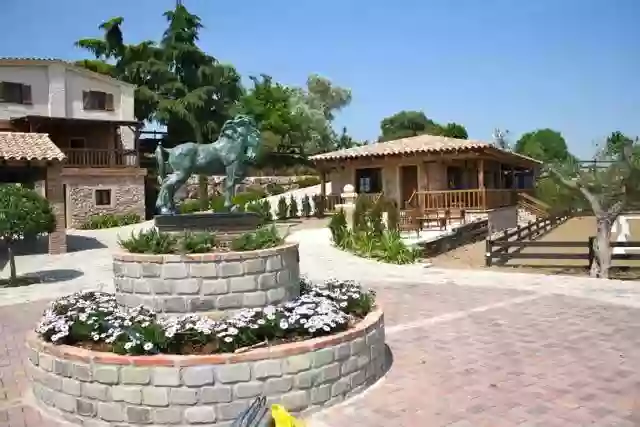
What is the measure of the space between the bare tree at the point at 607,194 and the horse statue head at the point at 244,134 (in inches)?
338

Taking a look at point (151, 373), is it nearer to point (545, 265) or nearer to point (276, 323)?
point (276, 323)

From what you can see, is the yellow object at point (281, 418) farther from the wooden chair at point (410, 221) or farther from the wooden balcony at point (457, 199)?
the wooden balcony at point (457, 199)

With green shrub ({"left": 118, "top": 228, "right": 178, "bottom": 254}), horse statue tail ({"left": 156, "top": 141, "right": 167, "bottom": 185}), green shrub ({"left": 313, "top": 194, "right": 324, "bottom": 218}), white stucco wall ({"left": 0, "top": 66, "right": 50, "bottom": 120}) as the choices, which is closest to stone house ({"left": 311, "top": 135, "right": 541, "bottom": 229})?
green shrub ({"left": 313, "top": 194, "right": 324, "bottom": 218})

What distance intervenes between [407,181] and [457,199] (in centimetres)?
296

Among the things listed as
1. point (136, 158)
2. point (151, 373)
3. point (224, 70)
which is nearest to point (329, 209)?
point (136, 158)

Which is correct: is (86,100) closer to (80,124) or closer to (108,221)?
(80,124)

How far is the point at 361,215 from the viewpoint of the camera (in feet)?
56.6

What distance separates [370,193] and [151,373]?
74.3 feet

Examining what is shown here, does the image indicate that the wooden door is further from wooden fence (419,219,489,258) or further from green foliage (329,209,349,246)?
green foliage (329,209,349,246)

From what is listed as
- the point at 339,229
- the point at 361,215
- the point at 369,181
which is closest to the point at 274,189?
the point at 369,181

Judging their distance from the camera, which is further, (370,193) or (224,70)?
(224,70)

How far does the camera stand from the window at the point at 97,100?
93.8 feet

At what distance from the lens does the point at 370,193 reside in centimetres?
2670

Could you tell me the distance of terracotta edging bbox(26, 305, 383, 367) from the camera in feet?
14.7
